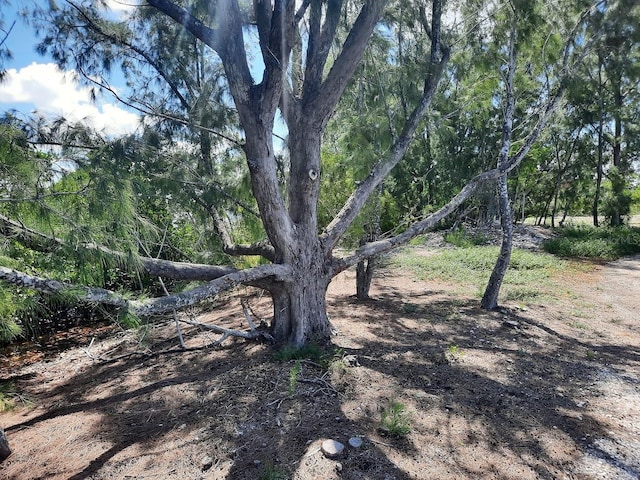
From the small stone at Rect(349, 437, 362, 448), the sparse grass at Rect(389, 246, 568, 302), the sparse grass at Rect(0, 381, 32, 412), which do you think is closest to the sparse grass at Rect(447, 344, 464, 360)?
the small stone at Rect(349, 437, 362, 448)

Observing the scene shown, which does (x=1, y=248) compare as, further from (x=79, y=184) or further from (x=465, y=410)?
(x=465, y=410)

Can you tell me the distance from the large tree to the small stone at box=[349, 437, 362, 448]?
4.97 feet

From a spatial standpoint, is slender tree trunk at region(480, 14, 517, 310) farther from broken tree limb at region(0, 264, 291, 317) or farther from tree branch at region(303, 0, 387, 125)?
broken tree limb at region(0, 264, 291, 317)

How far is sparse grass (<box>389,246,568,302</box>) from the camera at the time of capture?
25.1ft

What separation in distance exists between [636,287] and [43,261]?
372 inches

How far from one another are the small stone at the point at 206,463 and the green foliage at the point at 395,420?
114 cm

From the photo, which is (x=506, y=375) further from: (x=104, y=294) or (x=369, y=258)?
(x=104, y=294)

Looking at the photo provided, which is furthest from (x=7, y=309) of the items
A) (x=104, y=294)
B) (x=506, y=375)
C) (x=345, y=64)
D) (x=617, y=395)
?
(x=617, y=395)

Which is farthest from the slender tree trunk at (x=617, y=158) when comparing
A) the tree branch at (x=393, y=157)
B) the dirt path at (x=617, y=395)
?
the tree branch at (x=393, y=157)

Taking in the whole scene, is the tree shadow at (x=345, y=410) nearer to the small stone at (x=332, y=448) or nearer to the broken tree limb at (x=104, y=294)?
the small stone at (x=332, y=448)

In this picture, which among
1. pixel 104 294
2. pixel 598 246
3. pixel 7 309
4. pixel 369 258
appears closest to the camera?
pixel 104 294

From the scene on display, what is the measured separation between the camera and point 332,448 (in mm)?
2592

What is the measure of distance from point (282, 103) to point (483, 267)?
714 centimetres

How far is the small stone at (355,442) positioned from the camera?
103 inches
